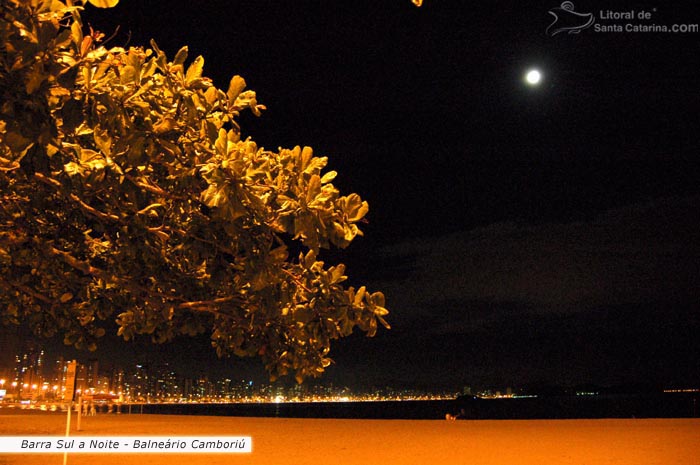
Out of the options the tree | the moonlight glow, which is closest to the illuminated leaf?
the tree

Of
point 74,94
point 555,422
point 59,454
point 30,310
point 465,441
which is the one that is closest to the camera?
point 74,94

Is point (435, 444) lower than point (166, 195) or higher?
lower

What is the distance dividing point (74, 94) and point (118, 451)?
14.1 meters

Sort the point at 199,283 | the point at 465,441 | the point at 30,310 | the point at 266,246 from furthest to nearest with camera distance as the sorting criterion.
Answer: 1. the point at 465,441
2. the point at 30,310
3. the point at 199,283
4. the point at 266,246

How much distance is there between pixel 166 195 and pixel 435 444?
15498mm

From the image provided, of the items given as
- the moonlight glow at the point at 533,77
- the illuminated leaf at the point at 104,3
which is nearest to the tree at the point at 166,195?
the illuminated leaf at the point at 104,3

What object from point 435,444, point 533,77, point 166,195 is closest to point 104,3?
point 166,195

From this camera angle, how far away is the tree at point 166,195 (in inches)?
88.4

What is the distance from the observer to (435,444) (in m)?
17.0

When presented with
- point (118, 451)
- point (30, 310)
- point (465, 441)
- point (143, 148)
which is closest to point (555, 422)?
point (465, 441)

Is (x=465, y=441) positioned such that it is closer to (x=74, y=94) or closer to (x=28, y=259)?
(x=28, y=259)

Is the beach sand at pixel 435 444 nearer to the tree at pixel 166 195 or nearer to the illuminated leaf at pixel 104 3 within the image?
the tree at pixel 166 195

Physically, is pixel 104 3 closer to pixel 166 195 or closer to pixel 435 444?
pixel 166 195

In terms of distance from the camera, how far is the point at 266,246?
3014 mm
